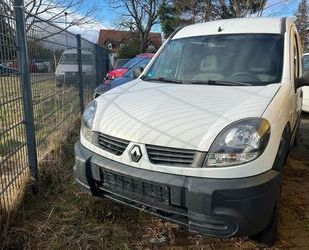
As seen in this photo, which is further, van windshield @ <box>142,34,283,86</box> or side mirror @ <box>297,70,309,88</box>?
side mirror @ <box>297,70,309,88</box>

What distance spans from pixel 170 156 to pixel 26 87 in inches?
75.2

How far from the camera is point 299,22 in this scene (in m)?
23.0

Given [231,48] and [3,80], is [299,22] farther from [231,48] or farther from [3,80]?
[3,80]

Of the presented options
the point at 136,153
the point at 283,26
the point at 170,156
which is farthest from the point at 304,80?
the point at 136,153

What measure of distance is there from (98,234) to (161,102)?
1.28 meters

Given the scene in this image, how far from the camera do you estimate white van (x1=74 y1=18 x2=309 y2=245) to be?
8.50 feet

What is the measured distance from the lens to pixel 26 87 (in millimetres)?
3857

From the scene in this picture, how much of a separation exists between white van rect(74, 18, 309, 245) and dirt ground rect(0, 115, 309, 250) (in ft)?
1.26

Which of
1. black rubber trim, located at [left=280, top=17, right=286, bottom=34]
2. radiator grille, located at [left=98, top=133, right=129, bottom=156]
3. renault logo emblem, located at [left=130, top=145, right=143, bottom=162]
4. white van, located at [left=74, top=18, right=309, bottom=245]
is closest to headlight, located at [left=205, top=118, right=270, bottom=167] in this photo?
white van, located at [left=74, top=18, right=309, bottom=245]

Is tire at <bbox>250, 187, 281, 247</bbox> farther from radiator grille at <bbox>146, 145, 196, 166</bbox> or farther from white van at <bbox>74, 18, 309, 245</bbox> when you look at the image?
radiator grille at <bbox>146, 145, 196, 166</bbox>

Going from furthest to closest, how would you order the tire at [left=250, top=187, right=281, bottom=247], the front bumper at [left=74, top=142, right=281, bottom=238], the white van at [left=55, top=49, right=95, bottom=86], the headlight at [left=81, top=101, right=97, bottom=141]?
1. the white van at [left=55, top=49, right=95, bottom=86]
2. the headlight at [left=81, top=101, right=97, bottom=141]
3. the tire at [left=250, top=187, right=281, bottom=247]
4. the front bumper at [left=74, top=142, right=281, bottom=238]

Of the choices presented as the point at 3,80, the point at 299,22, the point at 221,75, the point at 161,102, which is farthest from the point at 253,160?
the point at 299,22

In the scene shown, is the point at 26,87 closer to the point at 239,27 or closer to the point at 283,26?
the point at 239,27

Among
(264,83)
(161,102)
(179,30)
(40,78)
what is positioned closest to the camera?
(161,102)
